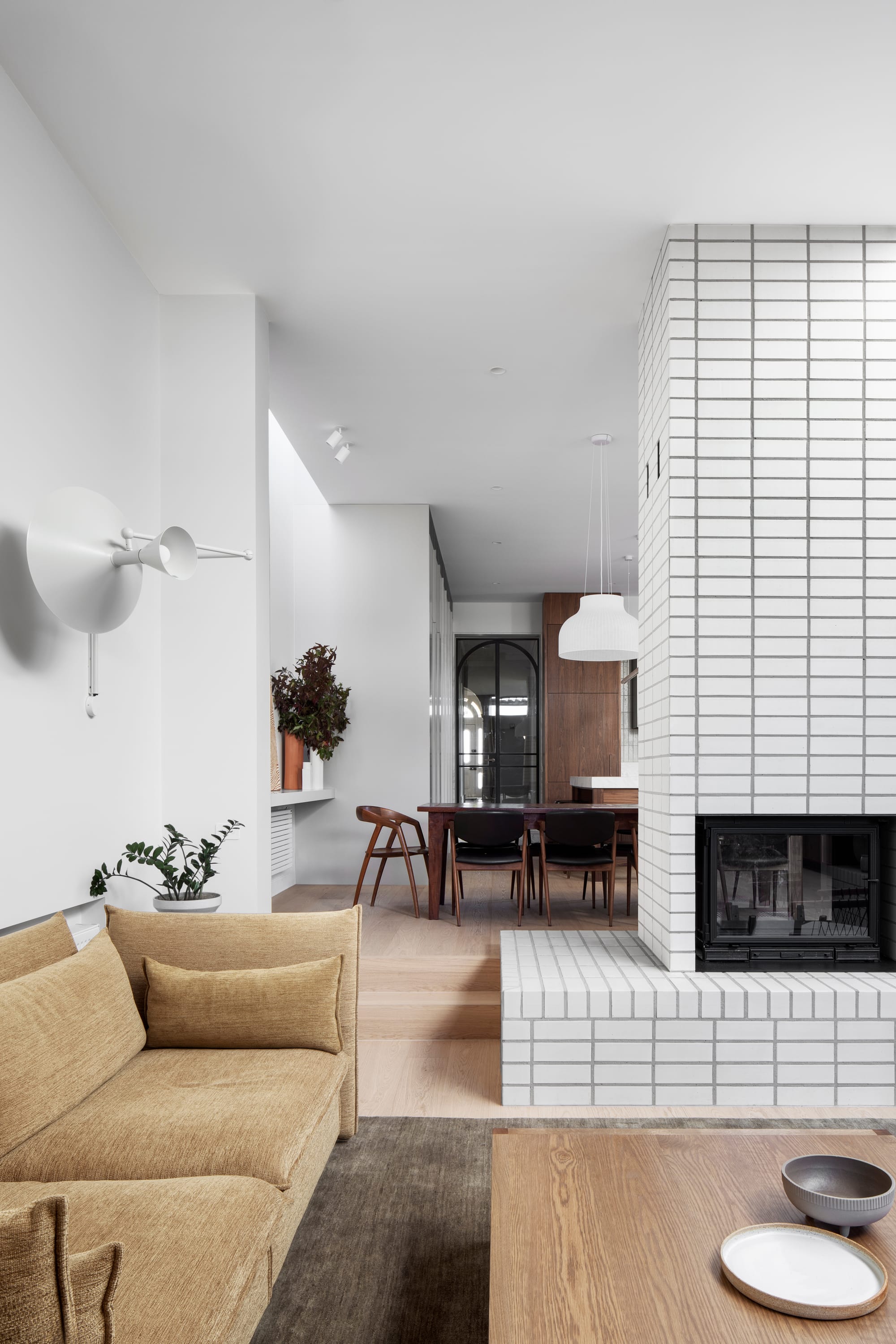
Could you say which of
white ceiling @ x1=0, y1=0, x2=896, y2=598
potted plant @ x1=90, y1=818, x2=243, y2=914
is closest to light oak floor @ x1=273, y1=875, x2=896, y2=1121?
potted plant @ x1=90, y1=818, x2=243, y2=914

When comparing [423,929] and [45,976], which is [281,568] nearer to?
[423,929]

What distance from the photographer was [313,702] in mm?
6367

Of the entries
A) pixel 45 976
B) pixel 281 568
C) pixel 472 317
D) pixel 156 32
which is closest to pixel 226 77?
pixel 156 32

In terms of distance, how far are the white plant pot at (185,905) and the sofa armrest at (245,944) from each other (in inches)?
20.8

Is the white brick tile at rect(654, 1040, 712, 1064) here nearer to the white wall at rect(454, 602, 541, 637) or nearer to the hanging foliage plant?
the hanging foliage plant

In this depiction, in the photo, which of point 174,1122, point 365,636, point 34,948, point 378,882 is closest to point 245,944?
point 34,948

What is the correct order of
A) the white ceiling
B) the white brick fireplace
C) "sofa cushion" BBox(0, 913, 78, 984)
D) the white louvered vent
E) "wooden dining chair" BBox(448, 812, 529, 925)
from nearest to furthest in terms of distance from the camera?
"sofa cushion" BBox(0, 913, 78, 984) < the white ceiling < the white brick fireplace < "wooden dining chair" BBox(448, 812, 529, 925) < the white louvered vent

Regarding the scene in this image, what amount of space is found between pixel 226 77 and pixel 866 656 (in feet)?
8.99

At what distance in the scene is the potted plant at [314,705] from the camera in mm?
6324

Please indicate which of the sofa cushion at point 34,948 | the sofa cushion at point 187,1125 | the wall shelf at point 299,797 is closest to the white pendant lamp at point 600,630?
the wall shelf at point 299,797

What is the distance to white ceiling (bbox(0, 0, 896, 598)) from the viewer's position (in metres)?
2.44

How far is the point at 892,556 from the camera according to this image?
3.41 meters

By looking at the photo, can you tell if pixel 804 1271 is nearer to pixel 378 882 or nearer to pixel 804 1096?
pixel 804 1096

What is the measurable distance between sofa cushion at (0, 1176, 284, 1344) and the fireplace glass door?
2.12 m
